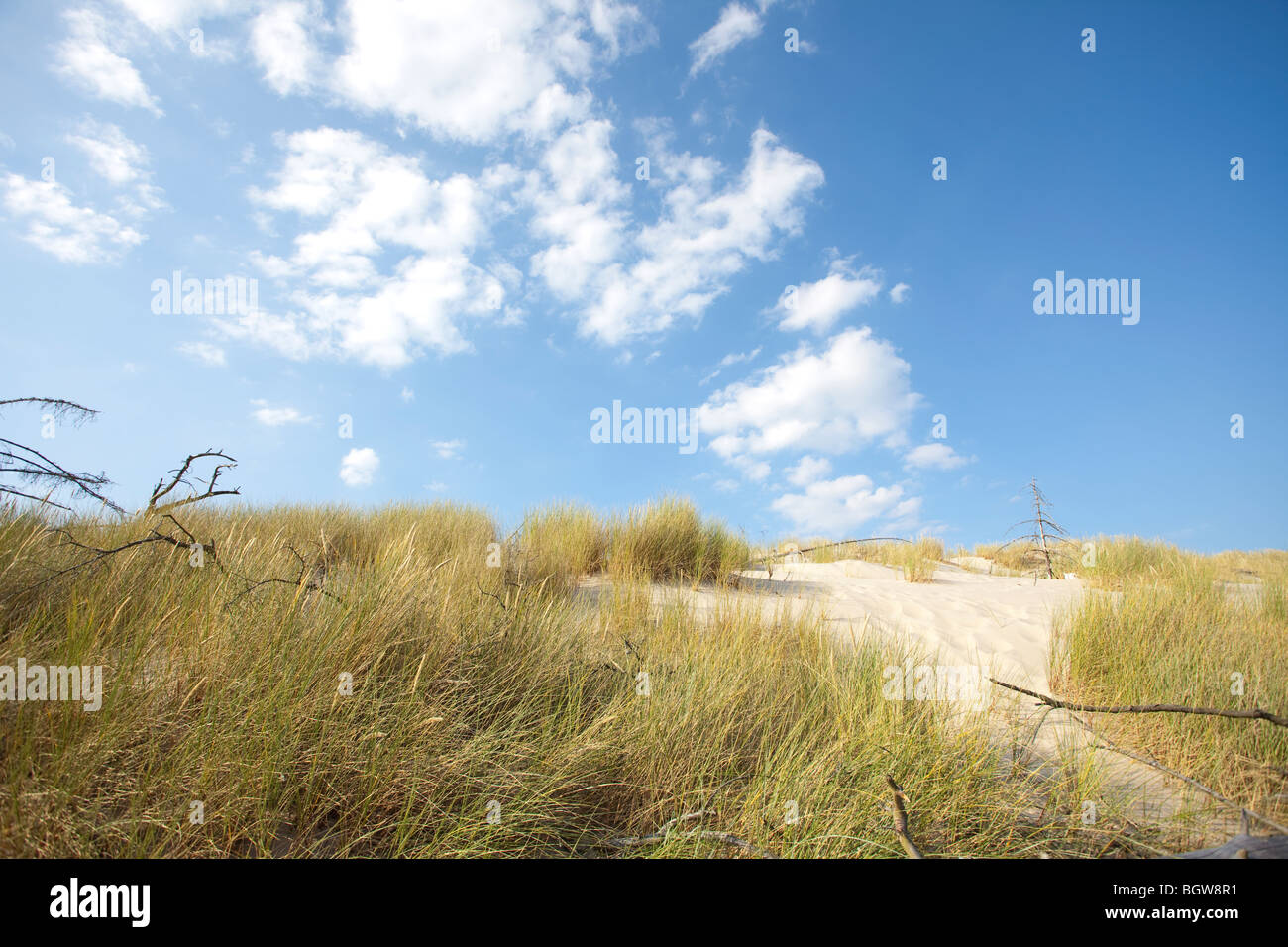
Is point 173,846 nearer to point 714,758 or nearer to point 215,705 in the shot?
point 215,705

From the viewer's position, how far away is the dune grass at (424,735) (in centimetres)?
208

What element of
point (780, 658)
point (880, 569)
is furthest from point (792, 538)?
point (780, 658)

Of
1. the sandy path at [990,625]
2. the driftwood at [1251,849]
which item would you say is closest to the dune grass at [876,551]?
the sandy path at [990,625]

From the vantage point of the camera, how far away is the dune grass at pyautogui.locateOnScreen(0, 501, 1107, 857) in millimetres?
2082

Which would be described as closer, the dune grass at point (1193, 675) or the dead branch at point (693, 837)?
the dead branch at point (693, 837)

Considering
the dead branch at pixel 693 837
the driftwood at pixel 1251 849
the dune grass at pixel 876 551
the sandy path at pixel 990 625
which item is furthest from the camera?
the dune grass at pixel 876 551

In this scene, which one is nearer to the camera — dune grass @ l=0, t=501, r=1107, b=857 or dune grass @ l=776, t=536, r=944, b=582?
dune grass @ l=0, t=501, r=1107, b=857

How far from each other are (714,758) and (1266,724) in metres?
3.40


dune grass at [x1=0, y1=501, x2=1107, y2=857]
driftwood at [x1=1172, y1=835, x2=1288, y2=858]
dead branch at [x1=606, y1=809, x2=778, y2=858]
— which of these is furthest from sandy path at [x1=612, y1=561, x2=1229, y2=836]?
dead branch at [x1=606, y1=809, x2=778, y2=858]

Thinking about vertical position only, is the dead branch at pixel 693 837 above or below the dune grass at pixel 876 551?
below

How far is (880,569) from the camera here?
1043cm

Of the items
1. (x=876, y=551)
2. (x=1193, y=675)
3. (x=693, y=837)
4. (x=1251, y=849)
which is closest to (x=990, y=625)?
(x=1193, y=675)

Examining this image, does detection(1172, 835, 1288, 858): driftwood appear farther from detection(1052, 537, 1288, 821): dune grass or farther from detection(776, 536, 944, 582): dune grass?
detection(776, 536, 944, 582): dune grass

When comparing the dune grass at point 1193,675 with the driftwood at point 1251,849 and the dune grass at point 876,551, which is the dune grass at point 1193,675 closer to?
the driftwood at point 1251,849
